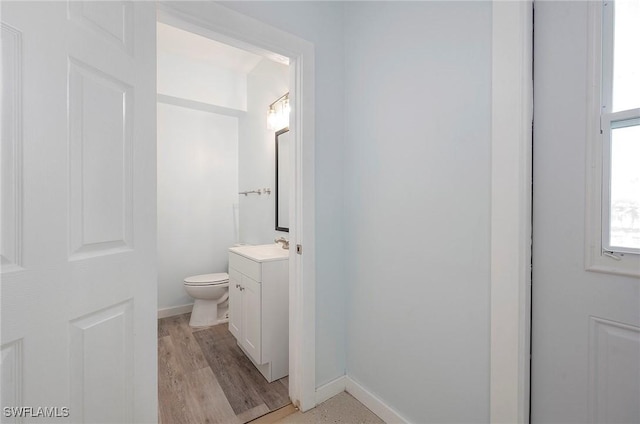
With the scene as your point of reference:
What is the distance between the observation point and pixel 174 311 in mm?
2906

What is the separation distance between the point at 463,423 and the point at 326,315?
2.68 ft

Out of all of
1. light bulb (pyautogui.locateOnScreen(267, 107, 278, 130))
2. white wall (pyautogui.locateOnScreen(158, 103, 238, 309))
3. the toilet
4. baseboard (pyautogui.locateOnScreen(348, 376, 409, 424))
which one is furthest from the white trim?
white wall (pyautogui.locateOnScreen(158, 103, 238, 309))

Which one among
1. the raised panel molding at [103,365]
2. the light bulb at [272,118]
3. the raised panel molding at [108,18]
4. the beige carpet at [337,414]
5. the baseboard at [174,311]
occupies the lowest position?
the beige carpet at [337,414]

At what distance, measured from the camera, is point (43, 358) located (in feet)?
2.33

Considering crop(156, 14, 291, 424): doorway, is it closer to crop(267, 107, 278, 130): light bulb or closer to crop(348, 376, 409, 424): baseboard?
crop(267, 107, 278, 130): light bulb

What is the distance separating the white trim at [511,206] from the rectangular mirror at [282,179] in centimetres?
156

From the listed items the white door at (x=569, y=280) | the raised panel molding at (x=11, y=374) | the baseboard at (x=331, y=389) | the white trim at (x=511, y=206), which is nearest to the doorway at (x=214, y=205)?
the baseboard at (x=331, y=389)

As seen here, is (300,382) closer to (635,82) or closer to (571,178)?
(571,178)

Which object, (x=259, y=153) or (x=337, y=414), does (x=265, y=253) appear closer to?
(x=337, y=414)

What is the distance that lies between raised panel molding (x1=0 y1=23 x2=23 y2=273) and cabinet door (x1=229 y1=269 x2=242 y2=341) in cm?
146

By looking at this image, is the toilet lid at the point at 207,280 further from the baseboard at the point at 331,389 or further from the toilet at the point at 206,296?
the baseboard at the point at 331,389

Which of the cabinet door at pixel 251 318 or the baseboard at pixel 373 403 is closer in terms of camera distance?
the baseboard at pixel 373 403

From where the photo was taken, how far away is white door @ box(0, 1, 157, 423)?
26.3 inches

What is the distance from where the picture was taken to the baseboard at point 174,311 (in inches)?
111
